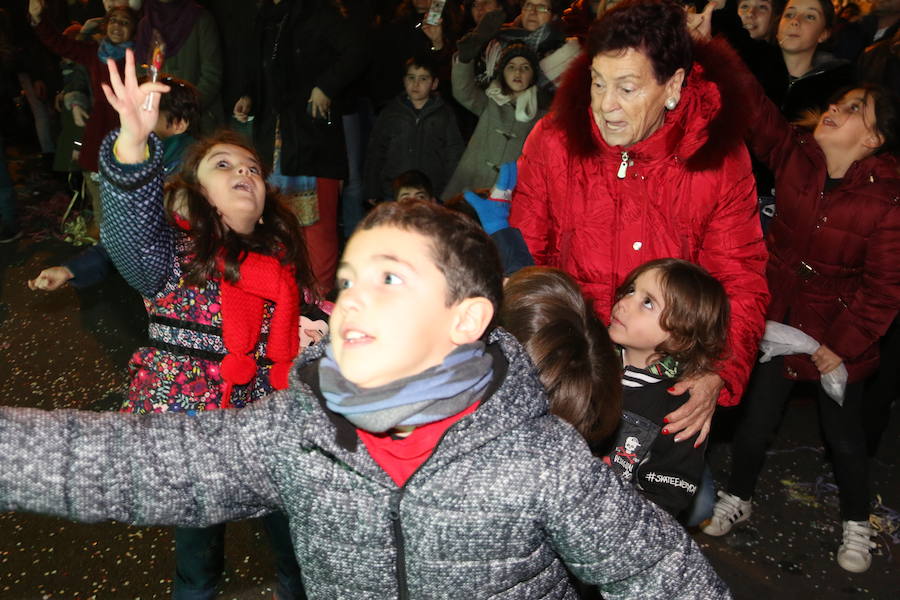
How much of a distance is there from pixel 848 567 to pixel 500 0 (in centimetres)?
427

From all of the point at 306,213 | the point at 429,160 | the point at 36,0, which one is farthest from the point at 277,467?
the point at 36,0

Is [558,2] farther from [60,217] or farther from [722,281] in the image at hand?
[60,217]

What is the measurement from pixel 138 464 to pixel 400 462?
0.43m

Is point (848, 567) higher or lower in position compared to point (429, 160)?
lower

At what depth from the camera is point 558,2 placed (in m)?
4.75

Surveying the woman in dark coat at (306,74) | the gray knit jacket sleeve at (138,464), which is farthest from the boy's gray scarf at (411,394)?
the woman in dark coat at (306,74)

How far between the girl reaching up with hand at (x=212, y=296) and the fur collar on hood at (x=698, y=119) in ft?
3.17

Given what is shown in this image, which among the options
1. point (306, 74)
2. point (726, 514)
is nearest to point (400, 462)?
point (726, 514)

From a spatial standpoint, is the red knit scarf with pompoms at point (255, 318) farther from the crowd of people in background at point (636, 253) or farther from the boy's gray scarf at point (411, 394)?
the boy's gray scarf at point (411, 394)

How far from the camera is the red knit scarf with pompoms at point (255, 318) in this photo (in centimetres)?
218

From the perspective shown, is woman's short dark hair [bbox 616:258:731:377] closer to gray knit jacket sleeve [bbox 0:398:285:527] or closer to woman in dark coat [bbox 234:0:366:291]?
gray knit jacket sleeve [bbox 0:398:285:527]

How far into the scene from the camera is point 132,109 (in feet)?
5.37

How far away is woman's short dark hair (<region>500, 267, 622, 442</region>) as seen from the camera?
1569 millimetres

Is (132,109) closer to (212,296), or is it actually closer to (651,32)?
(212,296)
